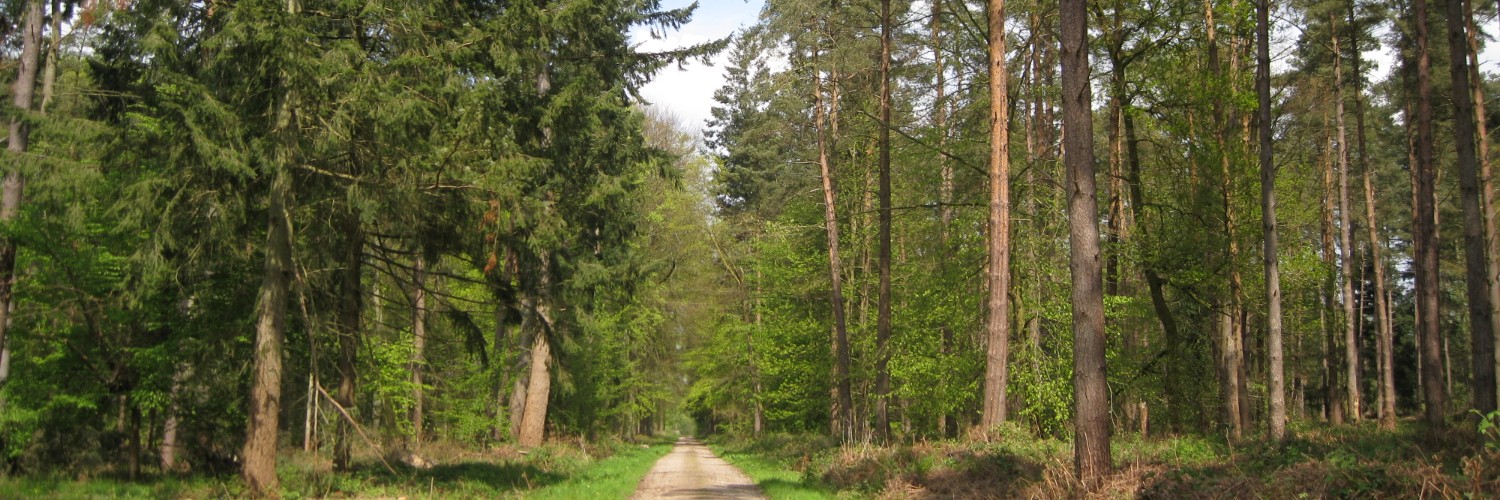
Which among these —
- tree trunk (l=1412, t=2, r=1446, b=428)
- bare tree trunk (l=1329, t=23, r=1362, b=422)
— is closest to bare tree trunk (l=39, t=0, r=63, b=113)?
tree trunk (l=1412, t=2, r=1446, b=428)

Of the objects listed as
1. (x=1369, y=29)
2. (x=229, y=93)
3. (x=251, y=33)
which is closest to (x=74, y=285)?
(x=229, y=93)

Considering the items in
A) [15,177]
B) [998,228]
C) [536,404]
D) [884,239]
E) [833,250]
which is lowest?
[536,404]

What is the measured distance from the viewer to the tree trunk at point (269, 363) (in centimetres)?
1222

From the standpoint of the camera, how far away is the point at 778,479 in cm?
1845

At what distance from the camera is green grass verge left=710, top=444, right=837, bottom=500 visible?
48.1 ft

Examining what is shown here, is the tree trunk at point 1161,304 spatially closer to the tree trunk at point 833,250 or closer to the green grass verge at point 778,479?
the tree trunk at point 833,250

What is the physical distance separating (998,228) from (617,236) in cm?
930

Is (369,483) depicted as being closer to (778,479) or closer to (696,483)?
(696,483)

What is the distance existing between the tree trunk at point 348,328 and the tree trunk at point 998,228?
31.8 feet

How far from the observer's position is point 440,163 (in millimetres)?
12656

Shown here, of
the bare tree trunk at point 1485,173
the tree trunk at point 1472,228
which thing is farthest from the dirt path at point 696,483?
the bare tree trunk at point 1485,173

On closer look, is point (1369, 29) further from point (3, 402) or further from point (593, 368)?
point (3, 402)

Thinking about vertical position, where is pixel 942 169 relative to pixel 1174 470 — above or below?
above

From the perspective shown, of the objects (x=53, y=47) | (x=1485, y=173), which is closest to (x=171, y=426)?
(x=53, y=47)
